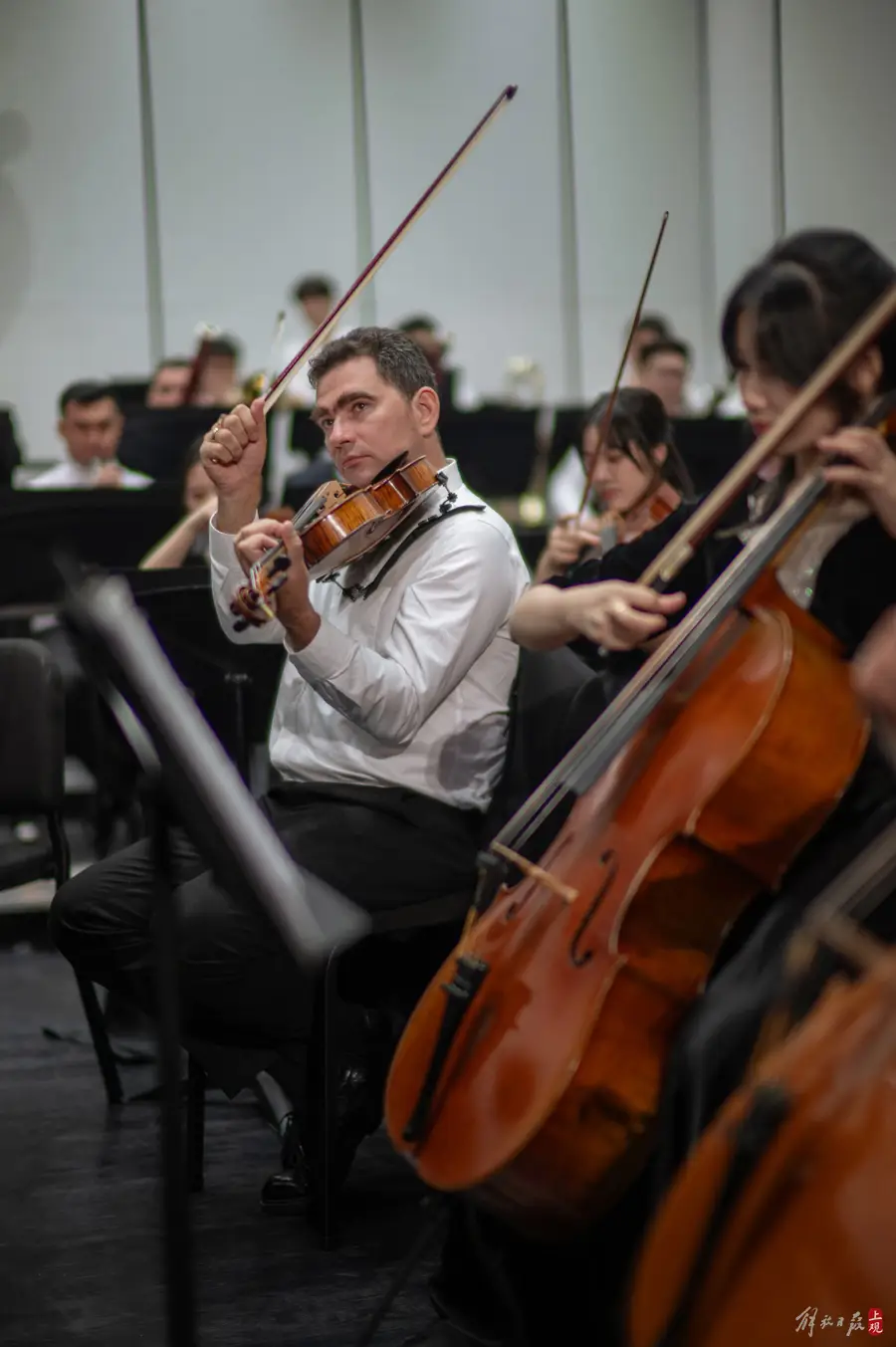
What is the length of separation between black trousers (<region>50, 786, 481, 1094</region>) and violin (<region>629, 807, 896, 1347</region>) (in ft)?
3.37

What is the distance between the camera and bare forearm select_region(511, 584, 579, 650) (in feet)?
5.85

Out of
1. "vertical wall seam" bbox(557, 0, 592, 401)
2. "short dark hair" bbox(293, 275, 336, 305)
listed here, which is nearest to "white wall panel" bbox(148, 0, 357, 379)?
"short dark hair" bbox(293, 275, 336, 305)

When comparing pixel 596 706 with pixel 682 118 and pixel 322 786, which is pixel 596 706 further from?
pixel 682 118

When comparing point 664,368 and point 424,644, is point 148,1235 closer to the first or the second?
point 424,644

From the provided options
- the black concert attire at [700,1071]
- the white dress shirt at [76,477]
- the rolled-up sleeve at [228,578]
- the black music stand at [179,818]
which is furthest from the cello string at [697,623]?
the white dress shirt at [76,477]

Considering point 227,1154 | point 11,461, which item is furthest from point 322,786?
point 11,461

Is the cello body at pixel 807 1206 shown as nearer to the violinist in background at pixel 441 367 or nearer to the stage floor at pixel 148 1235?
the stage floor at pixel 148 1235

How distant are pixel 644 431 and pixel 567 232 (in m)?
6.13

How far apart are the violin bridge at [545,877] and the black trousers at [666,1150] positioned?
0.16m

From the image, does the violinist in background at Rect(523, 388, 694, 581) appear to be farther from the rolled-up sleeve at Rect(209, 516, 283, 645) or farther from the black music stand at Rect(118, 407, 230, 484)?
the black music stand at Rect(118, 407, 230, 484)

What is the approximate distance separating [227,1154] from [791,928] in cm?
131

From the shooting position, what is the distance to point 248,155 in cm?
798

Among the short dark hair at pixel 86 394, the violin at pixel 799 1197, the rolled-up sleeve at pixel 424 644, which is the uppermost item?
the short dark hair at pixel 86 394

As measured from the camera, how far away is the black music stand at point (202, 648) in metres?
2.80
